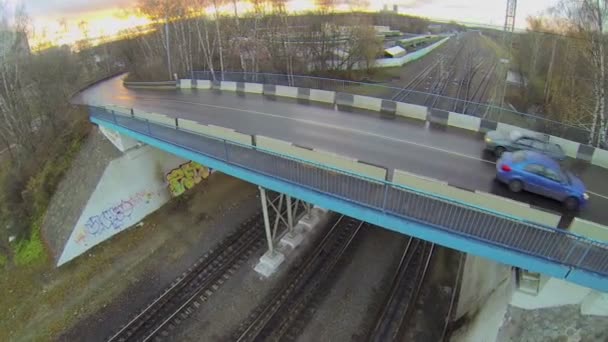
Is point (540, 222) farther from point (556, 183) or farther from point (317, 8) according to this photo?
point (317, 8)

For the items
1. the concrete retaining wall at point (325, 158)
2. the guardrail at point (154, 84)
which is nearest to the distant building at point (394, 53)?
the guardrail at point (154, 84)

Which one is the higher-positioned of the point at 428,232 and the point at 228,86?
the point at 228,86

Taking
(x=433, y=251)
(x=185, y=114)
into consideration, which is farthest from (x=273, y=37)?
(x=433, y=251)

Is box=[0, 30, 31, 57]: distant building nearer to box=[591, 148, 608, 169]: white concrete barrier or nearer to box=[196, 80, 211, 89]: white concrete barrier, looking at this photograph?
box=[196, 80, 211, 89]: white concrete barrier

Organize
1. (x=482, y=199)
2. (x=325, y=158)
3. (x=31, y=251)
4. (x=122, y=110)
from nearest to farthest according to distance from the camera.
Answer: (x=482, y=199)
(x=325, y=158)
(x=31, y=251)
(x=122, y=110)

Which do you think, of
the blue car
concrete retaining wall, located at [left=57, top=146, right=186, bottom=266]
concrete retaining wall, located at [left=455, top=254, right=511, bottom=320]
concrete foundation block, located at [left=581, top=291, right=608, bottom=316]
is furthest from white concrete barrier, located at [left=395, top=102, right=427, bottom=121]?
concrete retaining wall, located at [left=57, top=146, right=186, bottom=266]

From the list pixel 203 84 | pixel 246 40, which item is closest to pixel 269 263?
pixel 203 84

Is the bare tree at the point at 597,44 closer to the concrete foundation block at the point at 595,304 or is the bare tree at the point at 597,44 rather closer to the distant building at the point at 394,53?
the concrete foundation block at the point at 595,304

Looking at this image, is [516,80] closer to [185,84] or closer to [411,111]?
→ [411,111]
